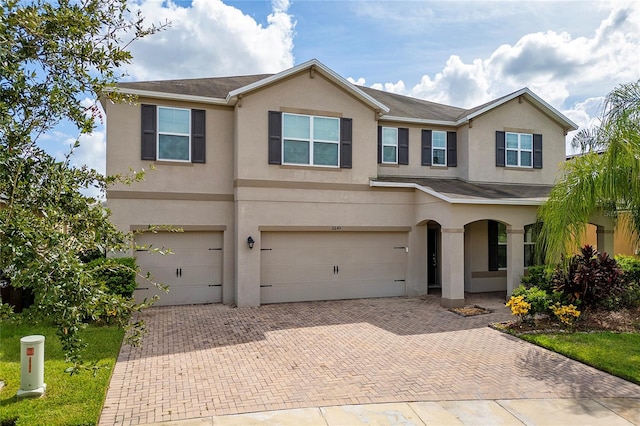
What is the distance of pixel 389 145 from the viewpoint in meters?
15.6

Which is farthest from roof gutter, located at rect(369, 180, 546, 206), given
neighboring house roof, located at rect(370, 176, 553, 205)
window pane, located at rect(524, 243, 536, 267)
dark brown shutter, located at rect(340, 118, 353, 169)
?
window pane, located at rect(524, 243, 536, 267)

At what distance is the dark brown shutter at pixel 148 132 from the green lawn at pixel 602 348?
446 inches

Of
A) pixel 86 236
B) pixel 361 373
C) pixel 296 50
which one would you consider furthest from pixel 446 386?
pixel 296 50

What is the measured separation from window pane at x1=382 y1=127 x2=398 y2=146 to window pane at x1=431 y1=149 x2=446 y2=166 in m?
1.77

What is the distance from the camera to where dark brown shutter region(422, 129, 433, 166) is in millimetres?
16062

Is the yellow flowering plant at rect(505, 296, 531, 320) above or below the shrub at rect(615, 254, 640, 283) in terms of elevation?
below

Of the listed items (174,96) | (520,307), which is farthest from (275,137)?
(520,307)

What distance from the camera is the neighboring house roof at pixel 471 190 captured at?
12.9m

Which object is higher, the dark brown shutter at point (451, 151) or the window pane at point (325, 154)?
the dark brown shutter at point (451, 151)

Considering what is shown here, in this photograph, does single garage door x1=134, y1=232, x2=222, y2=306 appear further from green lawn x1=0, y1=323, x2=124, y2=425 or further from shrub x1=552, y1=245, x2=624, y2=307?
shrub x1=552, y1=245, x2=624, y2=307

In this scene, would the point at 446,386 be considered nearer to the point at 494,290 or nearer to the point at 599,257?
the point at 599,257

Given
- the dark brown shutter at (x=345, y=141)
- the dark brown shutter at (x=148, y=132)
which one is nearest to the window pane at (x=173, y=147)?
the dark brown shutter at (x=148, y=132)

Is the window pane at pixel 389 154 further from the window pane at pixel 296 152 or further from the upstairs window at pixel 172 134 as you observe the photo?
the upstairs window at pixel 172 134

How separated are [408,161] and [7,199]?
13673 millimetres
